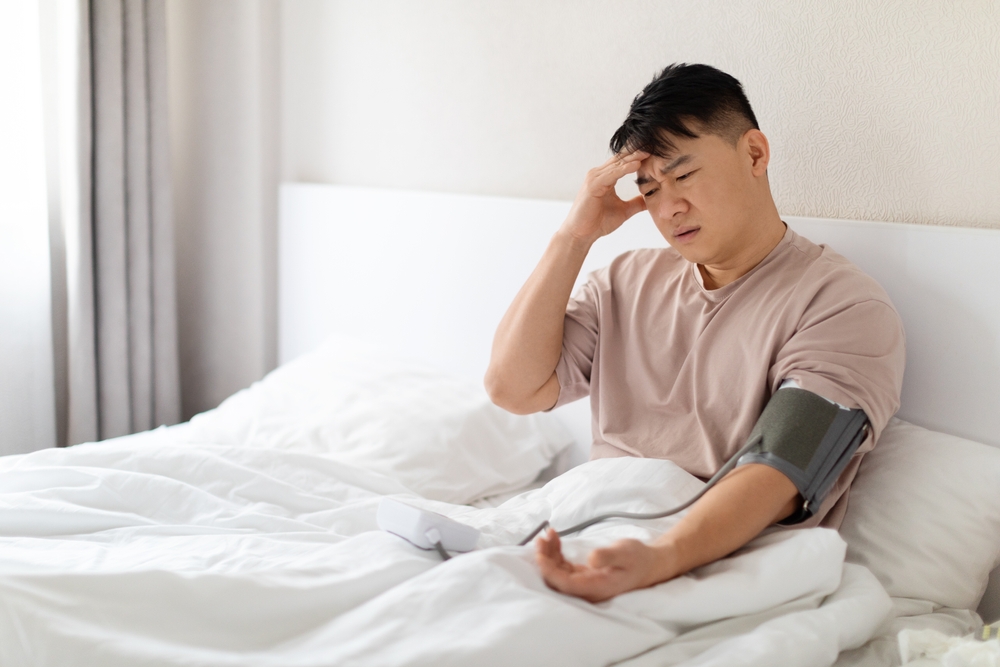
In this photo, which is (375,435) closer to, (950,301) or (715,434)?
(715,434)

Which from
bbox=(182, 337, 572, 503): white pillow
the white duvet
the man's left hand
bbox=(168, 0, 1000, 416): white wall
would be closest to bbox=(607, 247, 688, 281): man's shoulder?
bbox=(168, 0, 1000, 416): white wall

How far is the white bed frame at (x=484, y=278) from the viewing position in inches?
46.9

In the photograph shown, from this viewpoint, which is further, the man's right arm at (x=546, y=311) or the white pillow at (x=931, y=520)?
the man's right arm at (x=546, y=311)

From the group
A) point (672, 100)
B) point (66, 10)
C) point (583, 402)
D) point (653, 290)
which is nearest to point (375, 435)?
point (583, 402)

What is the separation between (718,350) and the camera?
1.24 metres

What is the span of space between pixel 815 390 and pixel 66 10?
2.34 meters

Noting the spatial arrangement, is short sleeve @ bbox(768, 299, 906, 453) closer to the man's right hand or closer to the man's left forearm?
the man's left forearm

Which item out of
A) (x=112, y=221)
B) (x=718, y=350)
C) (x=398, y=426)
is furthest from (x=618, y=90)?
(x=112, y=221)

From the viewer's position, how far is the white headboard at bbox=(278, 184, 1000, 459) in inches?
46.9

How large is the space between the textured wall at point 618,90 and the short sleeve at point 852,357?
0.26 m

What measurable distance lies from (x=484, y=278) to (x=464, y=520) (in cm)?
84

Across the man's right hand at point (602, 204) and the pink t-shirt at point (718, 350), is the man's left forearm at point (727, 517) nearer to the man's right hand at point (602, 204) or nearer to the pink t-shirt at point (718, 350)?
the pink t-shirt at point (718, 350)

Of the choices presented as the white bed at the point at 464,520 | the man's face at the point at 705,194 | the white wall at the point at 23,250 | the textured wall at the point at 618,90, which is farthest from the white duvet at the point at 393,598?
the white wall at the point at 23,250

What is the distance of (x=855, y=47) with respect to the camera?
4.33ft
